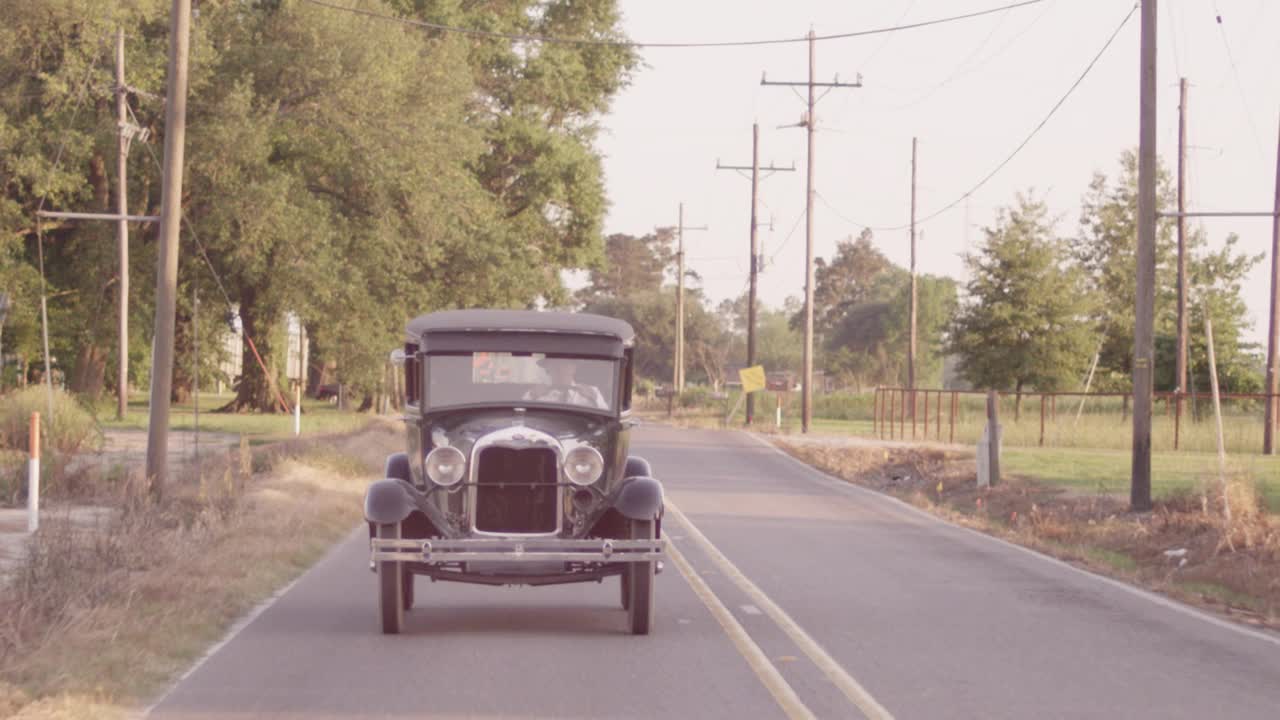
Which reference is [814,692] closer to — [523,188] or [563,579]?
[563,579]

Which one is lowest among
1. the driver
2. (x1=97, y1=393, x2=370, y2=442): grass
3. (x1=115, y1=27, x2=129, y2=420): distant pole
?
(x1=97, y1=393, x2=370, y2=442): grass

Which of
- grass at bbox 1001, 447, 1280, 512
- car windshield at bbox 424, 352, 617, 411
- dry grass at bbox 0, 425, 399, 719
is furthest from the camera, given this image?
grass at bbox 1001, 447, 1280, 512

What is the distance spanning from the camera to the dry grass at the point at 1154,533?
14391mm

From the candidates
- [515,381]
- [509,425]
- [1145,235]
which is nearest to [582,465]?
[509,425]

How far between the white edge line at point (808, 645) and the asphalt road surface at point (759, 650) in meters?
0.03

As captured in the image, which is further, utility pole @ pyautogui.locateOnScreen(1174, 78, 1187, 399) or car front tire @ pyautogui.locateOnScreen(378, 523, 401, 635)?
utility pole @ pyautogui.locateOnScreen(1174, 78, 1187, 399)

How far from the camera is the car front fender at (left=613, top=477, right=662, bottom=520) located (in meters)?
10.6

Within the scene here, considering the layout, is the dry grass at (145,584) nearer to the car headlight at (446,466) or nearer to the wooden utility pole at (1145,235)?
the car headlight at (446,466)

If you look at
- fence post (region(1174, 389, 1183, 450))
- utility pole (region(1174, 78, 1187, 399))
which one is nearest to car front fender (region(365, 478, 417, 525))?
fence post (region(1174, 389, 1183, 450))

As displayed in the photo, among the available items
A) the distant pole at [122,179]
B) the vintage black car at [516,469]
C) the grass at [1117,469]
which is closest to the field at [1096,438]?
the grass at [1117,469]

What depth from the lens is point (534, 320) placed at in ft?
38.3

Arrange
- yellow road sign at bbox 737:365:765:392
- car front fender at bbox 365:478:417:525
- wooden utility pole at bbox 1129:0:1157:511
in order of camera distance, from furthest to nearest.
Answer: yellow road sign at bbox 737:365:765:392
wooden utility pole at bbox 1129:0:1157:511
car front fender at bbox 365:478:417:525

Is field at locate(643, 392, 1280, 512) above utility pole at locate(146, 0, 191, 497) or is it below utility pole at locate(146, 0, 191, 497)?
below

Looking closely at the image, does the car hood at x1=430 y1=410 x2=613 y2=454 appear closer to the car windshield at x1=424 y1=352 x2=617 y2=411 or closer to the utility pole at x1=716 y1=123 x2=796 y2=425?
the car windshield at x1=424 y1=352 x2=617 y2=411
